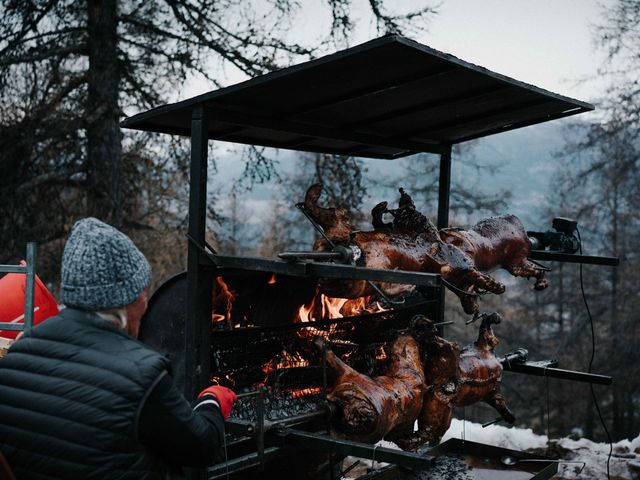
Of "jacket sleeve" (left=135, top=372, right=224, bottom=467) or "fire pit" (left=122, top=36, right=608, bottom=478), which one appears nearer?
"jacket sleeve" (left=135, top=372, right=224, bottom=467)

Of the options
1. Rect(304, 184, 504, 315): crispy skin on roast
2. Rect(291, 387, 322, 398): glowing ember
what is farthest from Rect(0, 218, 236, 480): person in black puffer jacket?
Rect(304, 184, 504, 315): crispy skin on roast

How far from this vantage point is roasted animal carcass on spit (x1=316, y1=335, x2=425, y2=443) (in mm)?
3377

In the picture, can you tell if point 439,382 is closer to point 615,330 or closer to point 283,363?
point 283,363

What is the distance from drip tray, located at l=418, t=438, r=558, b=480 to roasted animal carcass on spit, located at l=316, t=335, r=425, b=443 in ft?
2.12

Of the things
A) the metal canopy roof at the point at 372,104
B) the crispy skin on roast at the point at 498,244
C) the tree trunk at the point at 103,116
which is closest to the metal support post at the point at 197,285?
the metal canopy roof at the point at 372,104

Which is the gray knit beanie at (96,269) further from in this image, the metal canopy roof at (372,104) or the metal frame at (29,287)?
the metal frame at (29,287)

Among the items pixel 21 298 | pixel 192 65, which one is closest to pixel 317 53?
pixel 192 65

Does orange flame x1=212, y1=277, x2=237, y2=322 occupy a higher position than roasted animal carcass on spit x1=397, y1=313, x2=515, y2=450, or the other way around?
orange flame x1=212, y1=277, x2=237, y2=322

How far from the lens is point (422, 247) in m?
4.27

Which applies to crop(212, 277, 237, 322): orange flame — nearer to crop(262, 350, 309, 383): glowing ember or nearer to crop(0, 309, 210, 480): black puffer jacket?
crop(262, 350, 309, 383): glowing ember

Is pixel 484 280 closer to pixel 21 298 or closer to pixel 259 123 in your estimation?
pixel 259 123

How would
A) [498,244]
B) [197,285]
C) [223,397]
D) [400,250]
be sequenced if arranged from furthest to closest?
[498,244] → [400,250] → [197,285] → [223,397]

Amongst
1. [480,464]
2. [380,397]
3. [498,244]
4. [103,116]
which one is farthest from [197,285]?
[103,116]

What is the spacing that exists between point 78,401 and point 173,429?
0.98ft
